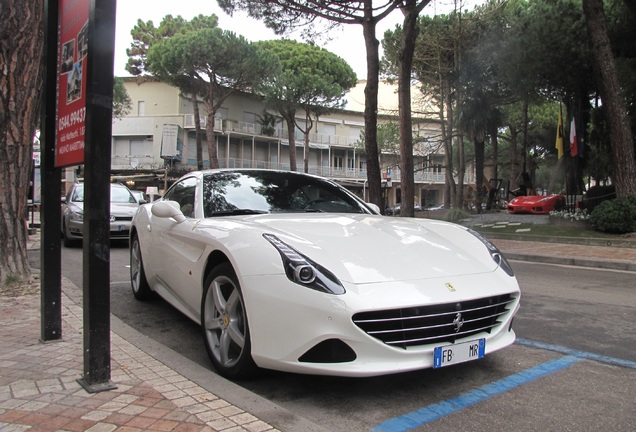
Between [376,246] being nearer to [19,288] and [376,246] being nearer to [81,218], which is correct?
[19,288]

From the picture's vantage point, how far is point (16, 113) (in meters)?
5.61

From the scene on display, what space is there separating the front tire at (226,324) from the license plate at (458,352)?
1.13 m

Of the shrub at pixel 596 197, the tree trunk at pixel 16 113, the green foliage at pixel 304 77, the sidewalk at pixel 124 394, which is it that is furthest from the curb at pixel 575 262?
the green foliage at pixel 304 77

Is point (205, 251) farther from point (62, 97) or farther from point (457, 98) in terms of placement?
point (457, 98)

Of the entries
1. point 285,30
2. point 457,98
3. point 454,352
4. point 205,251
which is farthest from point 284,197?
point 457,98

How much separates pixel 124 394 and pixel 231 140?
45.0 metres

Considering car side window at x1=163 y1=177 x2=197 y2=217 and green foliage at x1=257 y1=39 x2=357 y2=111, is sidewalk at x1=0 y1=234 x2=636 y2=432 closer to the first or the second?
car side window at x1=163 y1=177 x2=197 y2=217

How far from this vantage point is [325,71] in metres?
41.8

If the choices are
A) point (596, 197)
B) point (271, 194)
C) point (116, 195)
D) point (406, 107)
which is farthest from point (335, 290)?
point (596, 197)

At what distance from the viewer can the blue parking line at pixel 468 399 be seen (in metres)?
2.61

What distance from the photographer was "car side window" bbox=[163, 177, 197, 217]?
4312mm

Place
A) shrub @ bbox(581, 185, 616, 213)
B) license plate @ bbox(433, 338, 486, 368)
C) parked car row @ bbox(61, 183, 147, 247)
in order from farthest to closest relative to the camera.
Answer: shrub @ bbox(581, 185, 616, 213), parked car row @ bbox(61, 183, 147, 247), license plate @ bbox(433, 338, 486, 368)

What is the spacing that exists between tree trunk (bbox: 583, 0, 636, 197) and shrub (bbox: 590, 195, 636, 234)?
0.73 m

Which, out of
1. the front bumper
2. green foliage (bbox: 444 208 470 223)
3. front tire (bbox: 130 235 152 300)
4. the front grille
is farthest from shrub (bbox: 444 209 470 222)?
the front bumper
